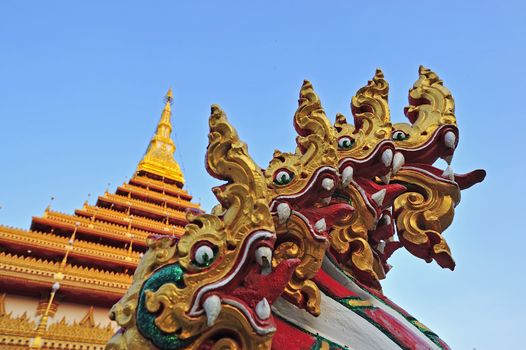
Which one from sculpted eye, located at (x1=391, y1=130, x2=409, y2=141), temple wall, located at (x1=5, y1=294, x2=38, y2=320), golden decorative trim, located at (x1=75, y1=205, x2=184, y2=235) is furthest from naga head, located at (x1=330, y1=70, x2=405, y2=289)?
golden decorative trim, located at (x1=75, y1=205, x2=184, y2=235)

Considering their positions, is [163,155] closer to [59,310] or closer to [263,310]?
[59,310]

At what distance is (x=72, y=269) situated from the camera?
540 inches

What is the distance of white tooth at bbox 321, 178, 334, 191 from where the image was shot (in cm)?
248

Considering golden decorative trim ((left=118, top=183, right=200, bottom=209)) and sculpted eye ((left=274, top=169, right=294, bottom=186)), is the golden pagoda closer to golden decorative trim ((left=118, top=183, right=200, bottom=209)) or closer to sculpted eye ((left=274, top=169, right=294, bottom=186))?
golden decorative trim ((left=118, top=183, right=200, bottom=209))

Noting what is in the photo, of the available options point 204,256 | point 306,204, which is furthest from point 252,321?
point 306,204

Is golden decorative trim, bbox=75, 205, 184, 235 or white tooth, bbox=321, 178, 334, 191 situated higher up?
golden decorative trim, bbox=75, 205, 184, 235

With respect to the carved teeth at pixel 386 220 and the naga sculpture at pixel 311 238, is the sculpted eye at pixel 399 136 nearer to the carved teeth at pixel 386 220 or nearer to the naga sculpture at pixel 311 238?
the naga sculpture at pixel 311 238

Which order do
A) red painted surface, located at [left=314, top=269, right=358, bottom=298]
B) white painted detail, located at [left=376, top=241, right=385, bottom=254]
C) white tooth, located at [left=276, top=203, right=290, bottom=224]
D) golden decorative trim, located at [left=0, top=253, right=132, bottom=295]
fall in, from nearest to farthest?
white tooth, located at [left=276, top=203, right=290, bottom=224] < red painted surface, located at [left=314, top=269, right=358, bottom=298] < white painted detail, located at [left=376, top=241, right=385, bottom=254] < golden decorative trim, located at [left=0, top=253, right=132, bottom=295]

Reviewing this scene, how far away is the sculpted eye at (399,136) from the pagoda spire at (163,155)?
76.0 ft

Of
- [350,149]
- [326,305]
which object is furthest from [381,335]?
[350,149]

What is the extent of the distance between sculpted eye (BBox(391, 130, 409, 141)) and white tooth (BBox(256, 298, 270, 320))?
1709 millimetres

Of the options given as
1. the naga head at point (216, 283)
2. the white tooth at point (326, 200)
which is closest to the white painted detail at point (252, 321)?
the naga head at point (216, 283)

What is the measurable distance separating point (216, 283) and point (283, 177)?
859 mm

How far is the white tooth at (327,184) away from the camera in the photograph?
97.8 inches
